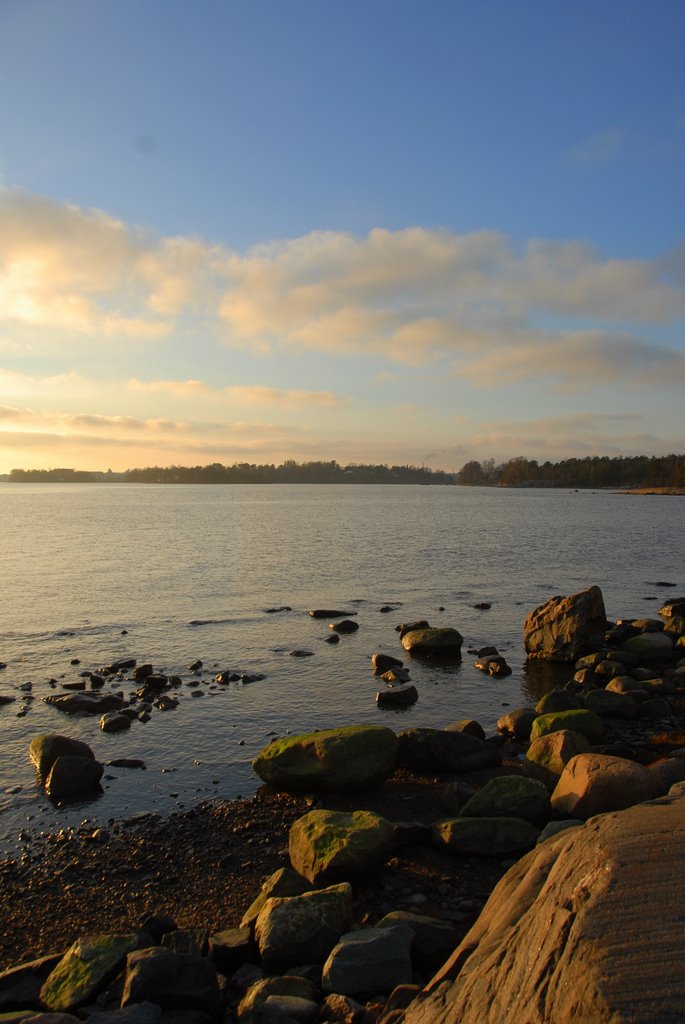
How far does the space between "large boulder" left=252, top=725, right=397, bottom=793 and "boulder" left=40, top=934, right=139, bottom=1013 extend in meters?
5.50

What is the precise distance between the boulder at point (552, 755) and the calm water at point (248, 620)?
4.73m

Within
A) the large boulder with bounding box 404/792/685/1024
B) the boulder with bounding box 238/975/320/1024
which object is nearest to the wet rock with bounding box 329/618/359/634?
the boulder with bounding box 238/975/320/1024

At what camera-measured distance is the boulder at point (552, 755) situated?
13.5 m

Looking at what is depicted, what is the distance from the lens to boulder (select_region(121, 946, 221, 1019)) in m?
7.67

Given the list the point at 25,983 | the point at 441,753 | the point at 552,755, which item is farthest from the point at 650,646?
the point at 25,983

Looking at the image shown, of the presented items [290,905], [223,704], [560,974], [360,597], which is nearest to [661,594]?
[360,597]

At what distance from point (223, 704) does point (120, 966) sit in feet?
38.7

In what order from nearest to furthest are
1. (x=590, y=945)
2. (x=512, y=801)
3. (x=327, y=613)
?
1. (x=590, y=945)
2. (x=512, y=801)
3. (x=327, y=613)

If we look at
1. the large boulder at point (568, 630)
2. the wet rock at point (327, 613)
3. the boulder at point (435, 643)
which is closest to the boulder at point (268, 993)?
the boulder at point (435, 643)

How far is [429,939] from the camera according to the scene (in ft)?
26.8

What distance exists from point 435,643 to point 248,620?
1034 cm

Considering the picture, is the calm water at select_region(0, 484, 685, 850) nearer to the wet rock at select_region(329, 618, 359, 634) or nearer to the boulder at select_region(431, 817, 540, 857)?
the wet rock at select_region(329, 618, 359, 634)

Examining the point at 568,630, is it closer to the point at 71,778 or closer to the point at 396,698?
the point at 396,698

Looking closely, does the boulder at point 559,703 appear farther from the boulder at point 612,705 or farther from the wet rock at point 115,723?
the wet rock at point 115,723
